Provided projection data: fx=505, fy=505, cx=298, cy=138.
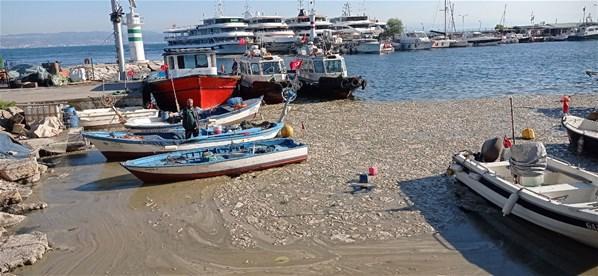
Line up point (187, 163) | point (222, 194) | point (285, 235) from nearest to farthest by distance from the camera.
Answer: point (285, 235), point (222, 194), point (187, 163)

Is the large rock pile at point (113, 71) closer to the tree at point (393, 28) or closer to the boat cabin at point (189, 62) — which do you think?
the boat cabin at point (189, 62)

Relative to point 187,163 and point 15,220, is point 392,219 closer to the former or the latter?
point 187,163

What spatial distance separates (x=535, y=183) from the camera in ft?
31.0

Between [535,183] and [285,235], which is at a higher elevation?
[535,183]

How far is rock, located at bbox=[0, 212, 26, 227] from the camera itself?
33.7ft

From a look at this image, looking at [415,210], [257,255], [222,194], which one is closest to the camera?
[257,255]

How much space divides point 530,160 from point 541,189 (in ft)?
1.85

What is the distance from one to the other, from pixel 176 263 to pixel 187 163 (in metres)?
4.88

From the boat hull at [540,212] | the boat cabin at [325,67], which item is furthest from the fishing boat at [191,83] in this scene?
the boat hull at [540,212]

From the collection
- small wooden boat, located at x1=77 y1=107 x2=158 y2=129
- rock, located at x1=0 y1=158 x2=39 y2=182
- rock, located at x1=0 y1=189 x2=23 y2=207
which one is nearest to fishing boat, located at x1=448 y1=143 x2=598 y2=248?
rock, located at x1=0 y1=189 x2=23 y2=207

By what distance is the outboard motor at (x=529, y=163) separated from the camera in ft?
30.2

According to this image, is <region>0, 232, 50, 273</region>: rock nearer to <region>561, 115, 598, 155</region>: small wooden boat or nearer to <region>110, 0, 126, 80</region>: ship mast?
<region>561, 115, 598, 155</region>: small wooden boat

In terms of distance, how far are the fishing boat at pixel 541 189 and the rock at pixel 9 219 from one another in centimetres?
946

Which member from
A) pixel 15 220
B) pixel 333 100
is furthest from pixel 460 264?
pixel 333 100
